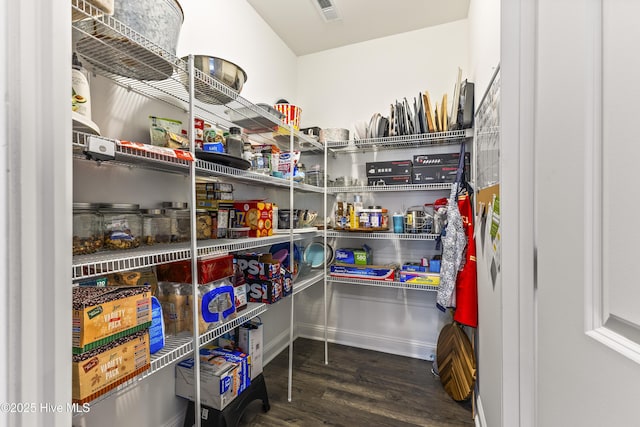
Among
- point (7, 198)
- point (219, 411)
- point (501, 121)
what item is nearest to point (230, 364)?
point (219, 411)

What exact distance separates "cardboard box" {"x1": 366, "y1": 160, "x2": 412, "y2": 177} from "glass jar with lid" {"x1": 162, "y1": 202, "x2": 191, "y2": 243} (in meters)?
1.50

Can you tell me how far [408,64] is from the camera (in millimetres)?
2391

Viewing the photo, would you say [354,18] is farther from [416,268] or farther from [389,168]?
[416,268]

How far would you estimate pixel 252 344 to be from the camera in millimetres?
1655

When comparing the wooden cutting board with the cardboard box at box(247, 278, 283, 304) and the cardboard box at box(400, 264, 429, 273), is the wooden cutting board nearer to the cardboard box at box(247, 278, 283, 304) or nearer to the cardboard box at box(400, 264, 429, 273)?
the cardboard box at box(400, 264, 429, 273)

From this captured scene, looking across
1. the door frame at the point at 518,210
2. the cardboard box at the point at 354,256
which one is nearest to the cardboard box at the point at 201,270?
the door frame at the point at 518,210

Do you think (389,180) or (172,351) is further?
(389,180)

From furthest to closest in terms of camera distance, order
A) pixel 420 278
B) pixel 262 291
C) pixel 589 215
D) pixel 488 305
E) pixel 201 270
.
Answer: pixel 420 278
pixel 262 291
pixel 488 305
pixel 201 270
pixel 589 215

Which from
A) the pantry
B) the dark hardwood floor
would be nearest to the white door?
the pantry

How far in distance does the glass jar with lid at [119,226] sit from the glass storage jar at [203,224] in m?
0.28

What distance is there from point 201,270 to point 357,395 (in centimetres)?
140

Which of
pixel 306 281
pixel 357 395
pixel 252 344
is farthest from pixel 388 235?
pixel 252 344

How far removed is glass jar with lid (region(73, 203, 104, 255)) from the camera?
2.98 ft

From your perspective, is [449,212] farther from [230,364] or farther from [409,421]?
[230,364]
